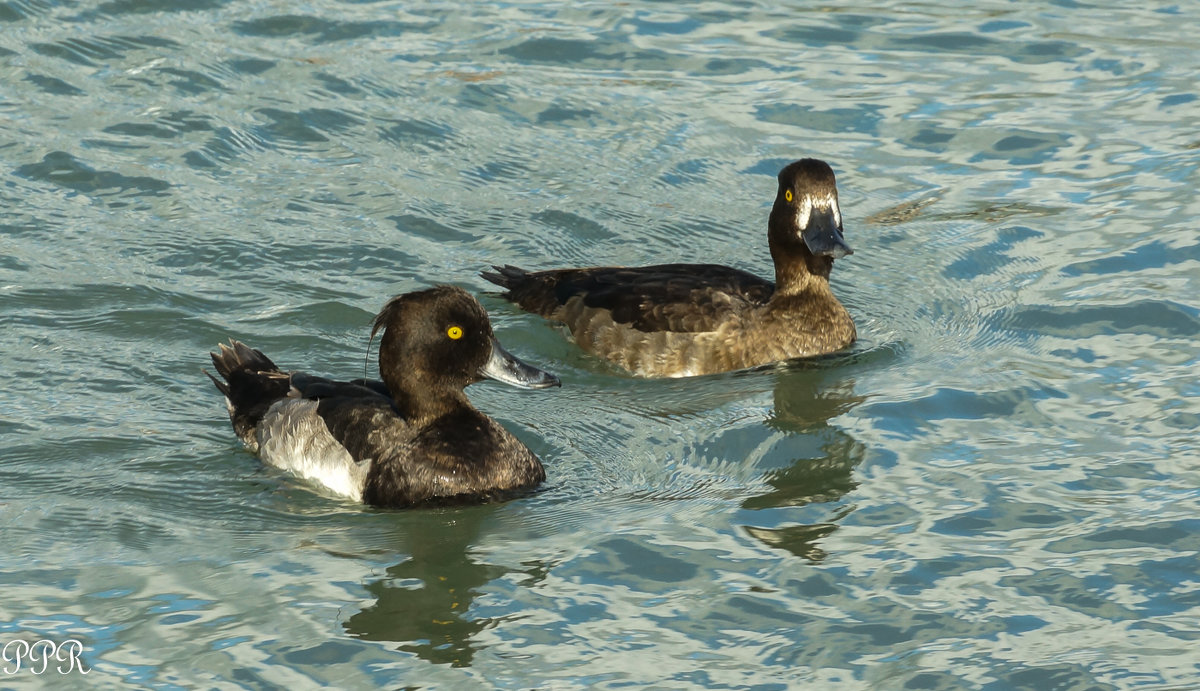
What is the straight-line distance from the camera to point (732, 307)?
36.2ft

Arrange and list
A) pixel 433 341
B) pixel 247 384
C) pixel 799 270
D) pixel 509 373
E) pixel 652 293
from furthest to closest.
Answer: pixel 799 270
pixel 652 293
pixel 247 384
pixel 509 373
pixel 433 341

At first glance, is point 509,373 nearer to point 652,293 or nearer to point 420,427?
point 420,427

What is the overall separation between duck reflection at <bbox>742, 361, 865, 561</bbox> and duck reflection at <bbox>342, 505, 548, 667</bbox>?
51.5 inches

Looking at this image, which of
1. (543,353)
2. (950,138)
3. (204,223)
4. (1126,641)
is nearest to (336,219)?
(204,223)

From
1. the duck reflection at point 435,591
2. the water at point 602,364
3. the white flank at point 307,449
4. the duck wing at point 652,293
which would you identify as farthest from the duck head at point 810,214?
the white flank at point 307,449

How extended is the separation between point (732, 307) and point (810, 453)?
1.85 meters

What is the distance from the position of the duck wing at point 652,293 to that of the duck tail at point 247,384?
6.96ft

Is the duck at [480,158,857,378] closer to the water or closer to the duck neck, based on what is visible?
the duck neck

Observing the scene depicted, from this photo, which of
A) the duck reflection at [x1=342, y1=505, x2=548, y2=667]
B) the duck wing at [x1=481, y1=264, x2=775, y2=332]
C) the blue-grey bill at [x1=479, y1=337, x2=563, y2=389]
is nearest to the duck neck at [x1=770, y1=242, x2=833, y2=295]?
the duck wing at [x1=481, y1=264, x2=775, y2=332]

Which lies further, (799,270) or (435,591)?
(799,270)

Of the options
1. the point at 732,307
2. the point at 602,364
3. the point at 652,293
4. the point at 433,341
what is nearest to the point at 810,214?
the point at 732,307

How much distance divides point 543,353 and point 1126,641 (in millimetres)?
4990

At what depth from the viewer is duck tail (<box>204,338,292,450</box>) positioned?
31.2 ft

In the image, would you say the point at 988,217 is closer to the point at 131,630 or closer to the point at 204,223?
the point at 204,223
